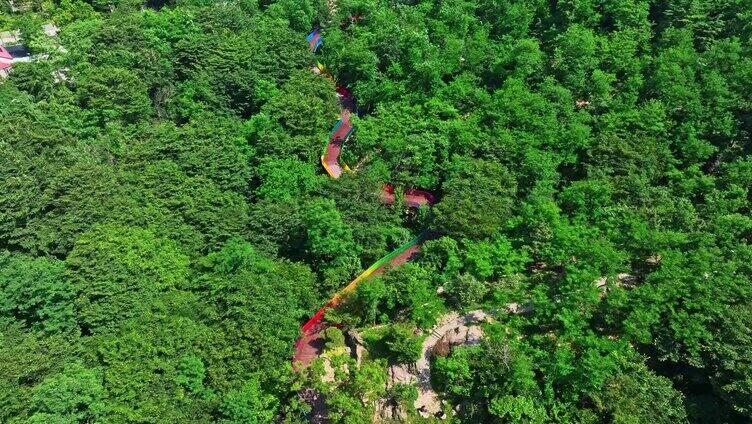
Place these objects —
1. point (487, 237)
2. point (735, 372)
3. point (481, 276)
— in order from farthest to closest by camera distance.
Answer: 1. point (487, 237)
2. point (481, 276)
3. point (735, 372)

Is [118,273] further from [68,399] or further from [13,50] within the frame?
[13,50]

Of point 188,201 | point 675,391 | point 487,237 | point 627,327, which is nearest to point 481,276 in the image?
point 487,237

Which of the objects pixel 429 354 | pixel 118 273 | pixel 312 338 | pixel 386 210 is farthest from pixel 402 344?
pixel 118 273

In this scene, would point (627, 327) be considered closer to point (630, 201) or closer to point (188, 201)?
point (630, 201)

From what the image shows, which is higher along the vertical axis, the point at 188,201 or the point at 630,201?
the point at 630,201

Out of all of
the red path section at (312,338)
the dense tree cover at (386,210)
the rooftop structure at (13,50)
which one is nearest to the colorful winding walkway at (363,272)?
the red path section at (312,338)

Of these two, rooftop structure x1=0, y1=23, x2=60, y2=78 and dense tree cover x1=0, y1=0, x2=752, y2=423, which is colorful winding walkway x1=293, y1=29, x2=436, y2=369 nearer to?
dense tree cover x1=0, y1=0, x2=752, y2=423
